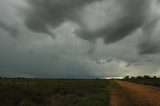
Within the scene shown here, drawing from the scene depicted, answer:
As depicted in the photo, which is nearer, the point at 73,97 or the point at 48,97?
the point at 48,97

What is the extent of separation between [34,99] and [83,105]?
583 centimetres

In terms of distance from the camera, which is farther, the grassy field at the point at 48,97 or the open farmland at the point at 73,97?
the grassy field at the point at 48,97

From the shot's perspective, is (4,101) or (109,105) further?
(109,105)

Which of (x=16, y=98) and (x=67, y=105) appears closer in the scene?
(x=67, y=105)

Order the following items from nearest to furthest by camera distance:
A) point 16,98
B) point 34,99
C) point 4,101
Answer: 1. point 4,101
2. point 16,98
3. point 34,99

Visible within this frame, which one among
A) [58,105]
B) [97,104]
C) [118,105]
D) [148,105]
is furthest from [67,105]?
[148,105]

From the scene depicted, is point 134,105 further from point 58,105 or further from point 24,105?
point 24,105

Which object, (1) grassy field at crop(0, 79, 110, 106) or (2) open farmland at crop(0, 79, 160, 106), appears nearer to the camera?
(2) open farmland at crop(0, 79, 160, 106)

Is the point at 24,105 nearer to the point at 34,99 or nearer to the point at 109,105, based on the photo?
the point at 34,99

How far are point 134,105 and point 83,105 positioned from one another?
12.9 ft

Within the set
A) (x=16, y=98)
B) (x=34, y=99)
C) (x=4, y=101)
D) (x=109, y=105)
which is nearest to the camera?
(x=4, y=101)

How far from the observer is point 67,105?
20.0m

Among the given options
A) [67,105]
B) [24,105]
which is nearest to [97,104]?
[67,105]

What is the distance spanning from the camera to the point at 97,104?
2053cm
